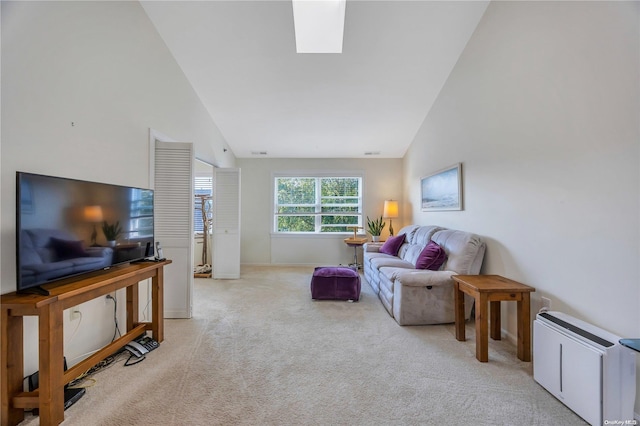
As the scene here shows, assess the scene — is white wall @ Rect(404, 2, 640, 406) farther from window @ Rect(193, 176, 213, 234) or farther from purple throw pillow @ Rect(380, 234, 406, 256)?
window @ Rect(193, 176, 213, 234)

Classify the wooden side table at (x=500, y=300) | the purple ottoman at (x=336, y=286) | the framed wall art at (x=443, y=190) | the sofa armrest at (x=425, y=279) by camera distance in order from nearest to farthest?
1. the wooden side table at (x=500, y=300)
2. the sofa armrest at (x=425, y=279)
3. the framed wall art at (x=443, y=190)
4. the purple ottoman at (x=336, y=286)

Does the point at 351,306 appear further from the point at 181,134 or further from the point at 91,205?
the point at 181,134

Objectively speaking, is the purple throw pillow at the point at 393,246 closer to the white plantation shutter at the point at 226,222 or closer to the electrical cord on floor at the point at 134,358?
the white plantation shutter at the point at 226,222

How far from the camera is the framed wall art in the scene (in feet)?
10.9

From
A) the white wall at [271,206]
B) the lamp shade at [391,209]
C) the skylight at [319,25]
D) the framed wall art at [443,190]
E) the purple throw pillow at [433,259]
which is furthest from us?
the white wall at [271,206]

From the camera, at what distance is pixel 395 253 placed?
14.3ft

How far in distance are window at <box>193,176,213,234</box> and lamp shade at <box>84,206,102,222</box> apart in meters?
3.69

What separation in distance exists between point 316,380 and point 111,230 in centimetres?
189

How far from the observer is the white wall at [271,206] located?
5770 millimetres

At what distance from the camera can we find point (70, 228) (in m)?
1.64

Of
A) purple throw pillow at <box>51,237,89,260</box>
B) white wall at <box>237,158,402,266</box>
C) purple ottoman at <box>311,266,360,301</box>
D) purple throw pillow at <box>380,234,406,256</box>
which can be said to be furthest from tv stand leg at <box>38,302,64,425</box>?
white wall at <box>237,158,402,266</box>

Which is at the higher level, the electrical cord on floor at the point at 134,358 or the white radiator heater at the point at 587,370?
the white radiator heater at the point at 587,370

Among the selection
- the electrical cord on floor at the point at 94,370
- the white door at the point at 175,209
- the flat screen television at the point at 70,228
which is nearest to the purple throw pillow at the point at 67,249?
the flat screen television at the point at 70,228

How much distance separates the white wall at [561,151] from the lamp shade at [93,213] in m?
3.32
